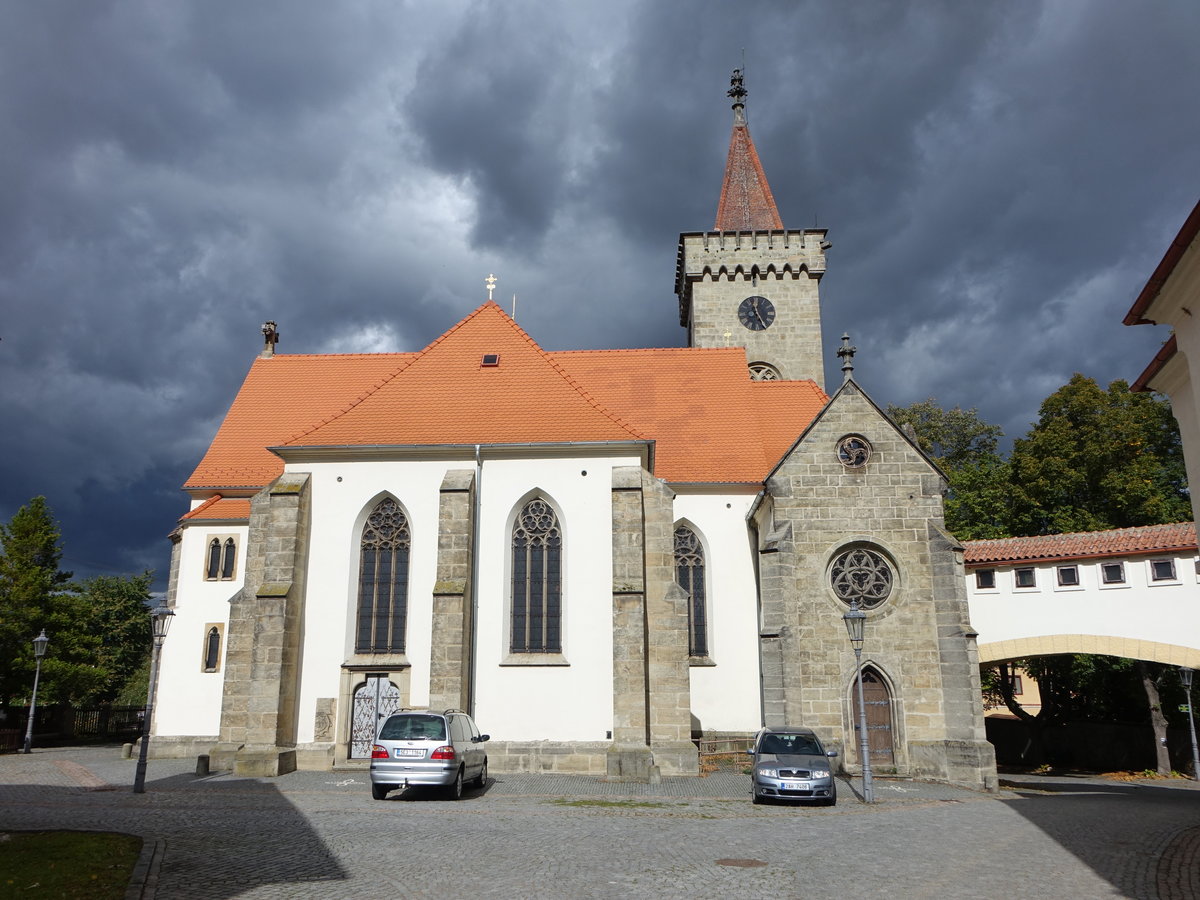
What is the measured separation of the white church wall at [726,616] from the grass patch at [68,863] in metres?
16.6

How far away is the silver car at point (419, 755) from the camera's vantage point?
1593 cm

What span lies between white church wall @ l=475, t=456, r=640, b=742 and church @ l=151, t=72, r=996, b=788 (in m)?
0.05

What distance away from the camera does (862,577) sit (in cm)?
2256

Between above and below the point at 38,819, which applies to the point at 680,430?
above

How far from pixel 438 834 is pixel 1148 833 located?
1093 cm

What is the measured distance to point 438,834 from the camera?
483 inches

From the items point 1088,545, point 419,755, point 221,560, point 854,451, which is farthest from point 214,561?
point 1088,545

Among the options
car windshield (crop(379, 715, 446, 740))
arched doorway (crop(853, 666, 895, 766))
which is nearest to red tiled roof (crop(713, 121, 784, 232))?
arched doorway (crop(853, 666, 895, 766))

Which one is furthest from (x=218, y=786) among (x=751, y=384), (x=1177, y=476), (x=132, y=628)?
(x=132, y=628)

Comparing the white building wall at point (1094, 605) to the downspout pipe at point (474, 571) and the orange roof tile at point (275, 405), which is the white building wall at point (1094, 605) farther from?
the orange roof tile at point (275, 405)

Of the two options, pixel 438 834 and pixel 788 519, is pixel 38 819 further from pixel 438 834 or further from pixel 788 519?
pixel 788 519

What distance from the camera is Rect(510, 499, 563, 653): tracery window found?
21.7 metres

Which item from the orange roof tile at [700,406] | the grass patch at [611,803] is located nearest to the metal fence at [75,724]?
the orange roof tile at [700,406]

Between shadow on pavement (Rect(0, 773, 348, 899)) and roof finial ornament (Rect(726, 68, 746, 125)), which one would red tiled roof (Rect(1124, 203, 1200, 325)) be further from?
roof finial ornament (Rect(726, 68, 746, 125))
